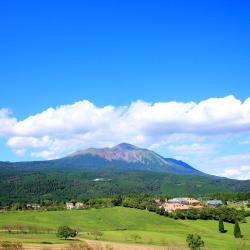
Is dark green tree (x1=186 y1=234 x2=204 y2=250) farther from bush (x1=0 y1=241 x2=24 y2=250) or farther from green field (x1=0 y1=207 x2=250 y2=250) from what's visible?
bush (x1=0 y1=241 x2=24 y2=250)

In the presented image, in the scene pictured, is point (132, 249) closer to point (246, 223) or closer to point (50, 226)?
point (50, 226)

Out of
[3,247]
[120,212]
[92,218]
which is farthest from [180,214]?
[3,247]

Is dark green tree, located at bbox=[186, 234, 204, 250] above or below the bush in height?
below

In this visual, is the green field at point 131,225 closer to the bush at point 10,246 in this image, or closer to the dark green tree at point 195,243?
the dark green tree at point 195,243

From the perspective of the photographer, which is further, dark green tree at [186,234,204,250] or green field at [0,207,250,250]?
green field at [0,207,250,250]

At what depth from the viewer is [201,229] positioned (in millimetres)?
172750

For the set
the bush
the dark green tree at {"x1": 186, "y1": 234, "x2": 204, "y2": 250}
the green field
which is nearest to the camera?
the bush

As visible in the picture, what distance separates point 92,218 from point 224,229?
154 ft

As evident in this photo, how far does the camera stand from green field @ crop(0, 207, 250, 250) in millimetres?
137250

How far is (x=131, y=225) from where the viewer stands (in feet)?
567

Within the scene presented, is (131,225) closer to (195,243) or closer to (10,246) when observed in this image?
(195,243)

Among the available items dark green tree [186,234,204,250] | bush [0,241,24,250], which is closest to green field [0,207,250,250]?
dark green tree [186,234,204,250]

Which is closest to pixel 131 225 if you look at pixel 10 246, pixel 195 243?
pixel 195 243

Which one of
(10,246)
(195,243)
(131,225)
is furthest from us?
(131,225)
